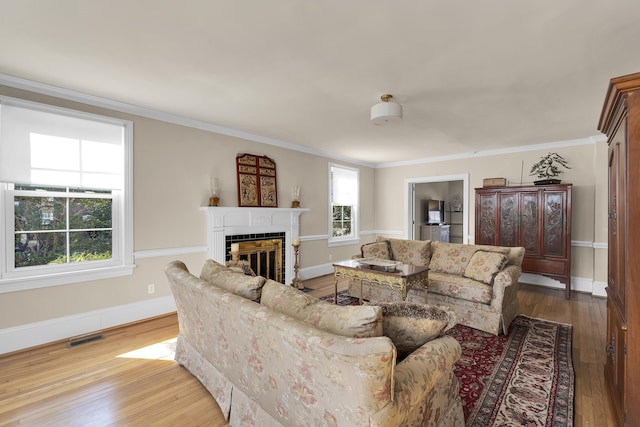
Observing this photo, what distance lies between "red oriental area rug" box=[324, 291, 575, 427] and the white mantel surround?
283 cm

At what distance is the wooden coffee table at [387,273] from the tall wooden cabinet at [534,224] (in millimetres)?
2381

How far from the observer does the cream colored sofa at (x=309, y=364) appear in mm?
1070

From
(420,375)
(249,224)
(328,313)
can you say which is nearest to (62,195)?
(249,224)

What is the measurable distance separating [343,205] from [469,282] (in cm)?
342

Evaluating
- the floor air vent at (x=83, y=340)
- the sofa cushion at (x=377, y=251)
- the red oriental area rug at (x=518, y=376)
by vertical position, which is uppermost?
the sofa cushion at (x=377, y=251)

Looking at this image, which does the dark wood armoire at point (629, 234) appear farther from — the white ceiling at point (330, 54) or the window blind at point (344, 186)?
the window blind at point (344, 186)

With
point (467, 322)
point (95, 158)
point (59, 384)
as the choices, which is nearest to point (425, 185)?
point (467, 322)

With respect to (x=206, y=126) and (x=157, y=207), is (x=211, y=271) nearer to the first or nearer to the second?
(x=157, y=207)

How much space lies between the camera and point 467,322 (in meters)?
3.37

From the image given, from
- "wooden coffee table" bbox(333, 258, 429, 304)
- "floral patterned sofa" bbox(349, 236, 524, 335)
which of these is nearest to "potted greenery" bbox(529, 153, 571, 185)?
"floral patterned sofa" bbox(349, 236, 524, 335)

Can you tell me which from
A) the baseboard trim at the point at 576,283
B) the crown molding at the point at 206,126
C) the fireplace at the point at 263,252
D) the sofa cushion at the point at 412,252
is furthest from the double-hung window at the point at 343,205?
the baseboard trim at the point at 576,283

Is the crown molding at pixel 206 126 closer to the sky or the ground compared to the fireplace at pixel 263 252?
closer to the sky

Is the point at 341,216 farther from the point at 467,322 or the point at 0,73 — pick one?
the point at 0,73

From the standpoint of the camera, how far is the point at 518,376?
236 cm
